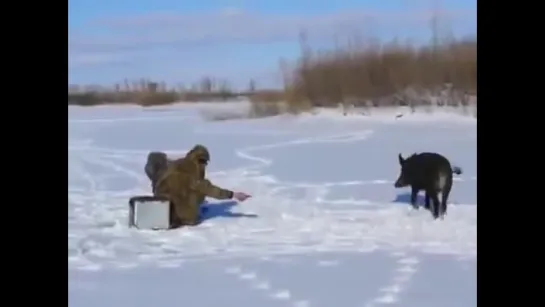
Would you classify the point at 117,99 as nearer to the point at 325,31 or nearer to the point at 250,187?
the point at 250,187

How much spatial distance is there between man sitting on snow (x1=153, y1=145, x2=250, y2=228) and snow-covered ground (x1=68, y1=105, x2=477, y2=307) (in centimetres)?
2

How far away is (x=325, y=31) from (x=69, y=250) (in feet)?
2.20

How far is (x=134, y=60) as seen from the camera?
1812mm

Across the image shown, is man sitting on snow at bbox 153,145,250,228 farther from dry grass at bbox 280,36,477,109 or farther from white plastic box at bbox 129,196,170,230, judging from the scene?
dry grass at bbox 280,36,477,109

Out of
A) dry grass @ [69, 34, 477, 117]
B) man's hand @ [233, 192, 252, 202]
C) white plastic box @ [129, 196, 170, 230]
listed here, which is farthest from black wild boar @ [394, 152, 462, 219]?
white plastic box @ [129, 196, 170, 230]

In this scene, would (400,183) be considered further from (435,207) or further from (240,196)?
(240,196)

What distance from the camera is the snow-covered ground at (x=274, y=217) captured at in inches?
70.4

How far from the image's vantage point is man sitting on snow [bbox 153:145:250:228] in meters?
1.80

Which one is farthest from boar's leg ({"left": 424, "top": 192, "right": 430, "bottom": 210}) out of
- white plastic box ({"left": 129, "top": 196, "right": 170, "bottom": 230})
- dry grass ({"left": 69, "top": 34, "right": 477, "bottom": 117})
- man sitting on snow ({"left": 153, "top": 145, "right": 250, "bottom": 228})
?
white plastic box ({"left": 129, "top": 196, "right": 170, "bottom": 230})

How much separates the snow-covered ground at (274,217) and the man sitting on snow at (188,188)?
2 cm

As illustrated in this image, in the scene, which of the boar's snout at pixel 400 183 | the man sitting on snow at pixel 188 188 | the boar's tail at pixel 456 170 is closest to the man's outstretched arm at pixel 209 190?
the man sitting on snow at pixel 188 188

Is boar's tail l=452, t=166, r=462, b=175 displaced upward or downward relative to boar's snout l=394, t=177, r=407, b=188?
upward
